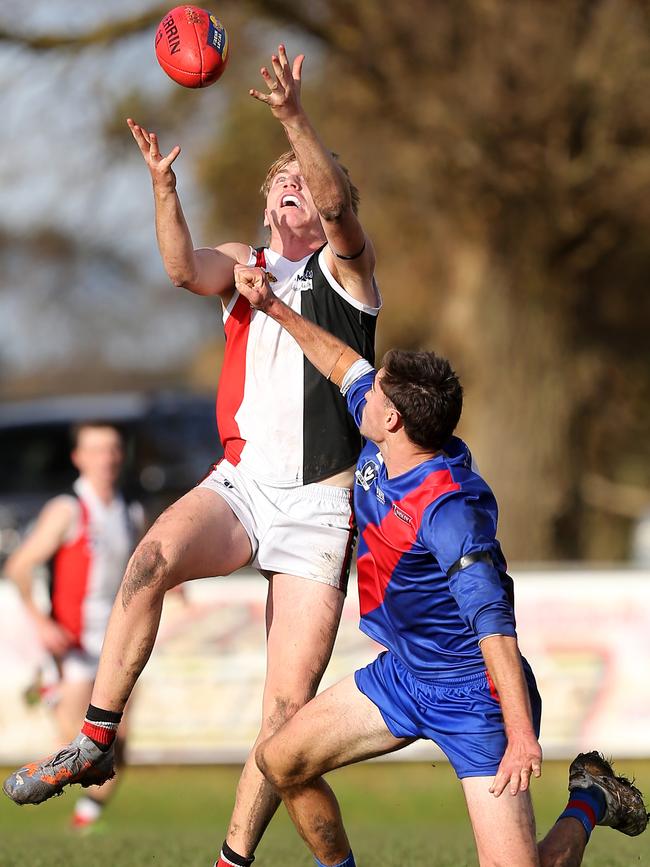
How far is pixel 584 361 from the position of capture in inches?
708

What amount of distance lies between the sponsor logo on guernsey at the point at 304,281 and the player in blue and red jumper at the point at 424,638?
0.91 feet

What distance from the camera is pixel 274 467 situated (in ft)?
17.3

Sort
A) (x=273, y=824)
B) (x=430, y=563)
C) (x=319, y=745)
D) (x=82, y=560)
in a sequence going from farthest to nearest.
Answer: (x=273, y=824) → (x=82, y=560) → (x=319, y=745) → (x=430, y=563)

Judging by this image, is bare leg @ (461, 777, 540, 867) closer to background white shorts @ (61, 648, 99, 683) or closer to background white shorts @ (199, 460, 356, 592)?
background white shorts @ (199, 460, 356, 592)

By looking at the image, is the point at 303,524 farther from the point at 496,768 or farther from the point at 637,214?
the point at 637,214

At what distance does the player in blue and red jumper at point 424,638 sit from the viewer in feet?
14.5

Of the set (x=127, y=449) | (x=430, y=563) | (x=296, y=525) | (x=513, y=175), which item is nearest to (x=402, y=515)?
(x=430, y=563)

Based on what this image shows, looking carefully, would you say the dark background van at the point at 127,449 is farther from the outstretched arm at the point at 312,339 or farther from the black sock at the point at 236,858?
the outstretched arm at the point at 312,339

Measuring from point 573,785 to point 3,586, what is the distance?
5574 mm

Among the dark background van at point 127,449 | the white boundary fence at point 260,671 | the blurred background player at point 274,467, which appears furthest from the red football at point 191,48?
the dark background van at point 127,449

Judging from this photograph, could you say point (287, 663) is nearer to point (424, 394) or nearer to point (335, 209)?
point (424, 394)

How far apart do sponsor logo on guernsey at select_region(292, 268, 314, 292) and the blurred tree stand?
30.8ft

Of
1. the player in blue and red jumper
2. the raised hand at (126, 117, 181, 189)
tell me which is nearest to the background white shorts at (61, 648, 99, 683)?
the player in blue and red jumper

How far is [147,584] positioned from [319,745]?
0.84 m
